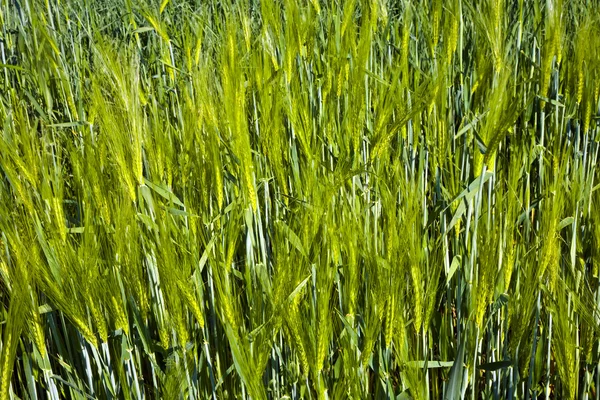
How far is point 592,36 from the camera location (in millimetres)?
1406

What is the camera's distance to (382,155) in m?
1.32

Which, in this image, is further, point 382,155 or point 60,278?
point 382,155

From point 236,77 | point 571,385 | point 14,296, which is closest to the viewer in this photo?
point 14,296

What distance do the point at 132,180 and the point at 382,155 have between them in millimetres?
494

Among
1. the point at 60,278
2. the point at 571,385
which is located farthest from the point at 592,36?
the point at 60,278

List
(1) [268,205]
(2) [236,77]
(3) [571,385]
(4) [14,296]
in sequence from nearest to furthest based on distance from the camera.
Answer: (4) [14,296]
(3) [571,385]
(2) [236,77]
(1) [268,205]

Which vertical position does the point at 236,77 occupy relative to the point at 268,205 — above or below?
above

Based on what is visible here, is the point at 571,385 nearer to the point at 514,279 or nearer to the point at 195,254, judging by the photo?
the point at 514,279

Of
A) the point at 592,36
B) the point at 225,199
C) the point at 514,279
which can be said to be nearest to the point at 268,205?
the point at 225,199

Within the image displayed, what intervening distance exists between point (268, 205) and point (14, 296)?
21.2 inches

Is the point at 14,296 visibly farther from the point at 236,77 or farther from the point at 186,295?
the point at 236,77

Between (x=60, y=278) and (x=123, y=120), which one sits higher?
(x=123, y=120)

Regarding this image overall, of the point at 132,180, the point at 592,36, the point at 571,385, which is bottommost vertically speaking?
the point at 571,385

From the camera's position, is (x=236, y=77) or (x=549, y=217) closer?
(x=549, y=217)
